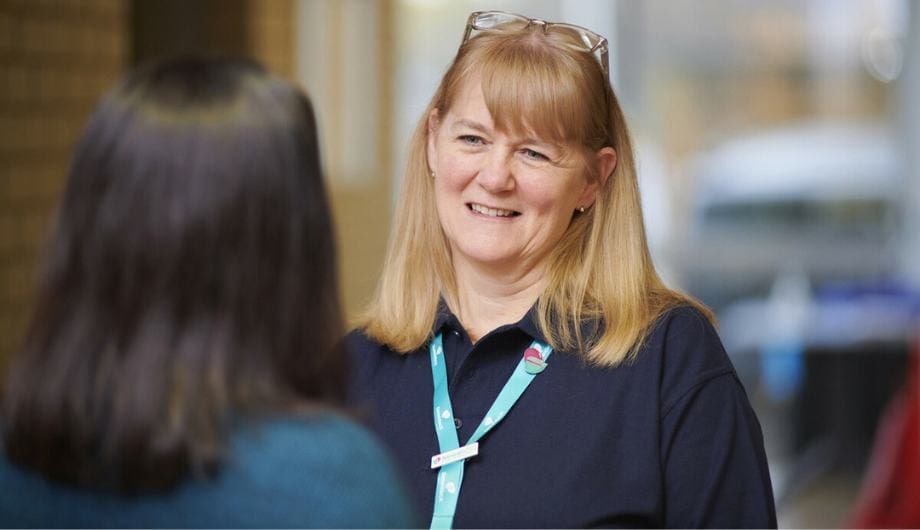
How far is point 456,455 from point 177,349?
33.4 inches

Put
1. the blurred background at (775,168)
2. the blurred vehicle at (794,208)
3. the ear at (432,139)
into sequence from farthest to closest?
the blurred vehicle at (794,208) → the blurred background at (775,168) → the ear at (432,139)

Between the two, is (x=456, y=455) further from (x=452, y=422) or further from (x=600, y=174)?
(x=600, y=174)

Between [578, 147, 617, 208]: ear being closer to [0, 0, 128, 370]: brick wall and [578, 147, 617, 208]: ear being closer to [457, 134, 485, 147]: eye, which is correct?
[457, 134, 485, 147]: eye

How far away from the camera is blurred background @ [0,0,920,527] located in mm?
6832

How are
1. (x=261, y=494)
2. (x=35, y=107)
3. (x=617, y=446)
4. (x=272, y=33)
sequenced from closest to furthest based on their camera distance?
(x=261, y=494)
(x=617, y=446)
(x=35, y=107)
(x=272, y=33)

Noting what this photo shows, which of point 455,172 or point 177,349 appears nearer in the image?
point 177,349

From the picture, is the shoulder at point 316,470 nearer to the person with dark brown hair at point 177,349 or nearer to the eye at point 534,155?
the person with dark brown hair at point 177,349

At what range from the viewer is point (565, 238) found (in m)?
2.43

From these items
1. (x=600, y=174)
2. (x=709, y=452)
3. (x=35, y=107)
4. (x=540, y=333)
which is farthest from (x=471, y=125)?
(x=35, y=107)

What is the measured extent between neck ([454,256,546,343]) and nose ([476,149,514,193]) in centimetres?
16

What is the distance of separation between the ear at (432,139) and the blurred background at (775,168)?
4.04 m

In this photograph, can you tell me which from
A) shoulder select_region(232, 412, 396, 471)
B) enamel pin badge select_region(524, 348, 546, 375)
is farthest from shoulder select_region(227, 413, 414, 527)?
enamel pin badge select_region(524, 348, 546, 375)

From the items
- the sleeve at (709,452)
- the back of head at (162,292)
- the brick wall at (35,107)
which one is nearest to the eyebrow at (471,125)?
the sleeve at (709,452)

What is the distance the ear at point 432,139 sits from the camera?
248cm
